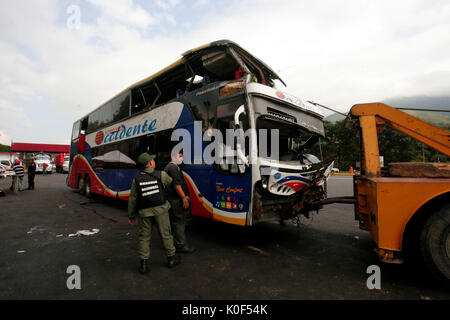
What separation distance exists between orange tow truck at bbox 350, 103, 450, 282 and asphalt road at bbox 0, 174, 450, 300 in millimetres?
490

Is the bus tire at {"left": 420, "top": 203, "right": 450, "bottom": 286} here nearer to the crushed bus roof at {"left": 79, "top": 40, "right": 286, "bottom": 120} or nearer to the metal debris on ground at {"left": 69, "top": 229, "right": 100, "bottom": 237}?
the crushed bus roof at {"left": 79, "top": 40, "right": 286, "bottom": 120}

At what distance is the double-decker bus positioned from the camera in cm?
414

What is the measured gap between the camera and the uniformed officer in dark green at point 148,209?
357 cm

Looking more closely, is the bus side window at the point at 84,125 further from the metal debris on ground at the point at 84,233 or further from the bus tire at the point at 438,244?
the bus tire at the point at 438,244

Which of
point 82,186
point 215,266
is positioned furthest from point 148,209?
point 82,186

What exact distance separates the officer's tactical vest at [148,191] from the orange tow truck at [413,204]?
120 inches

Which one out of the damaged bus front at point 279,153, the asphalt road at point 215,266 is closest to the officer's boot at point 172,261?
the asphalt road at point 215,266

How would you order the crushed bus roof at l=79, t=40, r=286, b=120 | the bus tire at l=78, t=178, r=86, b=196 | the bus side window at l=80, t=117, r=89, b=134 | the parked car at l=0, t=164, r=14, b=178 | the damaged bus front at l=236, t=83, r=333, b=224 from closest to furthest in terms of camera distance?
1. the damaged bus front at l=236, t=83, r=333, b=224
2. the crushed bus roof at l=79, t=40, r=286, b=120
3. the bus side window at l=80, t=117, r=89, b=134
4. the bus tire at l=78, t=178, r=86, b=196
5. the parked car at l=0, t=164, r=14, b=178

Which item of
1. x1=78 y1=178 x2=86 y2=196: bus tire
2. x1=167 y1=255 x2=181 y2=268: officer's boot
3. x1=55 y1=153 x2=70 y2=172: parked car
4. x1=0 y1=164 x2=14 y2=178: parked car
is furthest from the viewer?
x1=55 y1=153 x2=70 y2=172: parked car

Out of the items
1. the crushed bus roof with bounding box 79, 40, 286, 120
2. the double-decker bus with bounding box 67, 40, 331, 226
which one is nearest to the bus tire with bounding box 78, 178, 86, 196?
the double-decker bus with bounding box 67, 40, 331, 226
